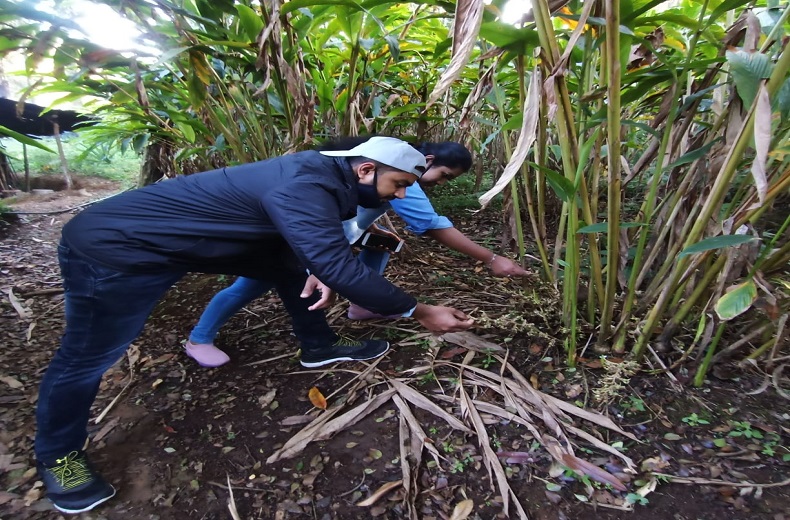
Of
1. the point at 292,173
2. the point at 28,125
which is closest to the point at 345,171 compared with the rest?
the point at 292,173

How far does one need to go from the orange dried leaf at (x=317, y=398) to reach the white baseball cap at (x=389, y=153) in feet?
2.43

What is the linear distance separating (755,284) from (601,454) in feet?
1.74

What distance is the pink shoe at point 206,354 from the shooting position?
5.13 ft

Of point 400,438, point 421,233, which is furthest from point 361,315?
point 400,438

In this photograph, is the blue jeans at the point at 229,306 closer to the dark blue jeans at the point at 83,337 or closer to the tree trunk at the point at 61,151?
the dark blue jeans at the point at 83,337

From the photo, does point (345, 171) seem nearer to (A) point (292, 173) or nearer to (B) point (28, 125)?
(A) point (292, 173)

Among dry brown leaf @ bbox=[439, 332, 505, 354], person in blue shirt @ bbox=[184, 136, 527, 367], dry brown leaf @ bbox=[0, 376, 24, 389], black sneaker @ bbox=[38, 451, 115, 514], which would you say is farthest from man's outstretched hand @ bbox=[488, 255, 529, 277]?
dry brown leaf @ bbox=[0, 376, 24, 389]

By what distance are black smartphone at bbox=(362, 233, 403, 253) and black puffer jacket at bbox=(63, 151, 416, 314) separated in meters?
0.60

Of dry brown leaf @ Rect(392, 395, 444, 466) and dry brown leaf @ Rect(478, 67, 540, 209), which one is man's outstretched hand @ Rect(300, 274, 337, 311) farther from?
dry brown leaf @ Rect(478, 67, 540, 209)

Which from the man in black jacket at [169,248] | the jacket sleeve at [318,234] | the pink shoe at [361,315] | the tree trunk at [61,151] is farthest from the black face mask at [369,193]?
the tree trunk at [61,151]

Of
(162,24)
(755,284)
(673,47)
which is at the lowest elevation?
(755,284)

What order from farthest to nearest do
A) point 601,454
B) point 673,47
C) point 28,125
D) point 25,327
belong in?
point 28,125 → point 25,327 → point 673,47 → point 601,454

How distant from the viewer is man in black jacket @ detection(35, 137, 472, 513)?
99 centimetres

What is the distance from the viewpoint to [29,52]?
4.76 ft
